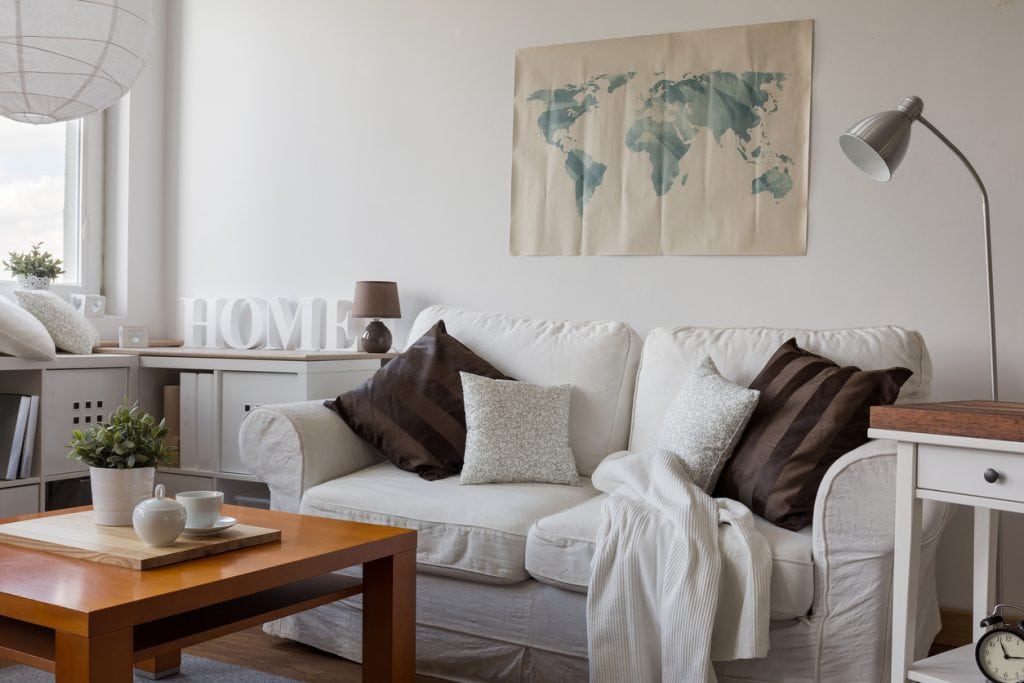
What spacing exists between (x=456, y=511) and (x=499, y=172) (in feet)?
5.24

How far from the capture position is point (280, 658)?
271 cm

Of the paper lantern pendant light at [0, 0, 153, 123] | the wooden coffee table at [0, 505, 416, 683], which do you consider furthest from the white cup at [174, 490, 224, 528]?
the paper lantern pendant light at [0, 0, 153, 123]

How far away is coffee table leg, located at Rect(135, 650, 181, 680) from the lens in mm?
2504

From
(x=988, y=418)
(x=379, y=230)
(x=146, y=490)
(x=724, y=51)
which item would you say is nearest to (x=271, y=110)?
(x=379, y=230)

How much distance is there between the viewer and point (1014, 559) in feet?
9.50

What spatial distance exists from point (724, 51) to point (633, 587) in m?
1.95

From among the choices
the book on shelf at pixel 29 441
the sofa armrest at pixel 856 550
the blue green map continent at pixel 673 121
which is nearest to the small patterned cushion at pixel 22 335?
the book on shelf at pixel 29 441

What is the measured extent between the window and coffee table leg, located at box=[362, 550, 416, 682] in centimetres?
257

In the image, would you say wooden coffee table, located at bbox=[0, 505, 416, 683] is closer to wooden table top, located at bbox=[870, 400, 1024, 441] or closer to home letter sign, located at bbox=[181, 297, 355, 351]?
wooden table top, located at bbox=[870, 400, 1024, 441]

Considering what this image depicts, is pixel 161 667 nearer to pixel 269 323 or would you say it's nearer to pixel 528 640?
pixel 528 640

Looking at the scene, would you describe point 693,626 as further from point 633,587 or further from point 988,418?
point 988,418

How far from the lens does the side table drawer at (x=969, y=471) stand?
1721 millimetres

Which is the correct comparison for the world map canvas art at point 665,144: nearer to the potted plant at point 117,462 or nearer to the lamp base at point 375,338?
the lamp base at point 375,338

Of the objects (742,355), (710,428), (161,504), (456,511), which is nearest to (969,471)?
(710,428)
